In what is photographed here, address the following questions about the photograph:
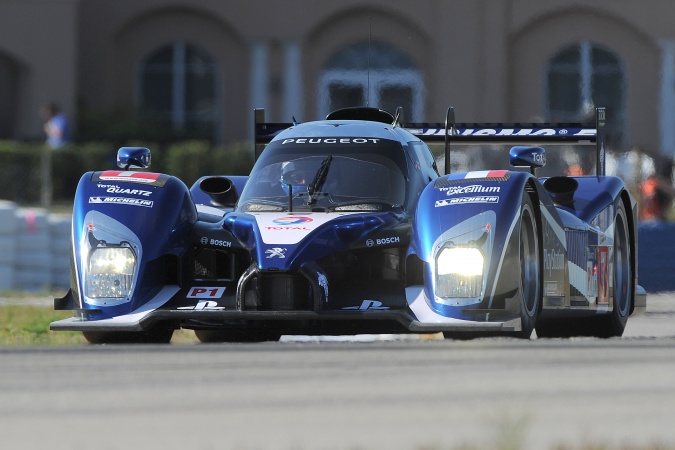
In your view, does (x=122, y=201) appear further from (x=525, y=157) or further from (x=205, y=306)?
(x=525, y=157)

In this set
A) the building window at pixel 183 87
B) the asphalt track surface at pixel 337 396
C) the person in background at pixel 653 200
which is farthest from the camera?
the building window at pixel 183 87

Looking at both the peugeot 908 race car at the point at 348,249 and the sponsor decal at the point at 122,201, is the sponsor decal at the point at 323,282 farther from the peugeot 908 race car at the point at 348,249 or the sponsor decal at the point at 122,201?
the sponsor decal at the point at 122,201

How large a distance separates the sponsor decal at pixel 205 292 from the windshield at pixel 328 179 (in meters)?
0.71

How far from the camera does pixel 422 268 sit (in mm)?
8859

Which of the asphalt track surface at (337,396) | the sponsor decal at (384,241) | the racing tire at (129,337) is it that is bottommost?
the racing tire at (129,337)

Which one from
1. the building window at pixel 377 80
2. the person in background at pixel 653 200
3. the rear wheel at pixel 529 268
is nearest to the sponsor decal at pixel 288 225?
the rear wheel at pixel 529 268

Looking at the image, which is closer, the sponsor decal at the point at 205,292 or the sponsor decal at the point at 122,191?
the sponsor decal at the point at 205,292

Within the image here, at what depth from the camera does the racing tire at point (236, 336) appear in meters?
10.2

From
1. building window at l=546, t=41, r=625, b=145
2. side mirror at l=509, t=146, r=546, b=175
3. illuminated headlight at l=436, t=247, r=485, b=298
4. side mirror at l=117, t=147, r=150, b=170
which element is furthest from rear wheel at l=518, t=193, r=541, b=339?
building window at l=546, t=41, r=625, b=145

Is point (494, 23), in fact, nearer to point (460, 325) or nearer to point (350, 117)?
point (350, 117)

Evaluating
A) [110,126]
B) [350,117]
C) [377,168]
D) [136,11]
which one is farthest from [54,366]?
[136,11]

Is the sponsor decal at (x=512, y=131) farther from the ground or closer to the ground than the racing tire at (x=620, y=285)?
farther from the ground

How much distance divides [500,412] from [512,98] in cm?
3078

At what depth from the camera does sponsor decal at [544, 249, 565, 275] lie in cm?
938
